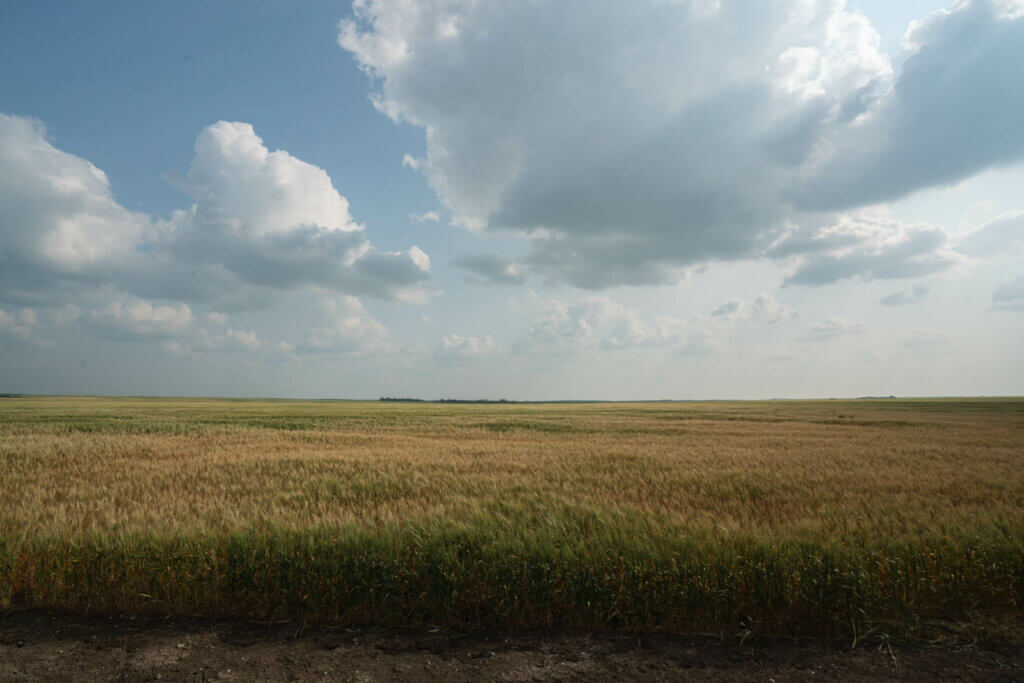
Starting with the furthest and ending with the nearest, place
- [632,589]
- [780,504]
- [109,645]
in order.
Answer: [780,504], [632,589], [109,645]

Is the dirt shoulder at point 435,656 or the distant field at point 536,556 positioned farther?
the distant field at point 536,556

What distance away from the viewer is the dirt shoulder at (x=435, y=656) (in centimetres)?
351

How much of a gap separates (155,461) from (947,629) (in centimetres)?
1835

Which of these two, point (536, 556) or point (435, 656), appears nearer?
point (435, 656)

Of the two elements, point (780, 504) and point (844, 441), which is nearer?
point (780, 504)

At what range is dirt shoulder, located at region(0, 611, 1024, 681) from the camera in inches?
138

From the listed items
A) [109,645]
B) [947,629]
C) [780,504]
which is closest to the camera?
[109,645]

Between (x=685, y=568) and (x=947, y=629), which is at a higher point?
(x=685, y=568)

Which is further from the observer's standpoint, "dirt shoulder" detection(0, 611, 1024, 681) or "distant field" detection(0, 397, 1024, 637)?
"distant field" detection(0, 397, 1024, 637)

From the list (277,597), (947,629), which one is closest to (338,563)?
(277,597)

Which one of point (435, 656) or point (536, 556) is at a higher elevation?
point (536, 556)

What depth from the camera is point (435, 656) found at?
149 inches

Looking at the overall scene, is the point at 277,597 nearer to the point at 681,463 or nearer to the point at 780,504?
the point at 780,504

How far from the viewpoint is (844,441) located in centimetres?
2086
